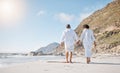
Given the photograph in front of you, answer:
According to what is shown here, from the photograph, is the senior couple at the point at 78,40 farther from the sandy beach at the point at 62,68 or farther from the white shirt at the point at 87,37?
the sandy beach at the point at 62,68

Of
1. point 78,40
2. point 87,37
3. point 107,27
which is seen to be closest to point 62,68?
point 87,37

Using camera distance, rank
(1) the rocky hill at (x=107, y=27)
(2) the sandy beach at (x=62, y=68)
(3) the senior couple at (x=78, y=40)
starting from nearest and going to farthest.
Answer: (2) the sandy beach at (x=62, y=68), (3) the senior couple at (x=78, y=40), (1) the rocky hill at (x=107, y=27)

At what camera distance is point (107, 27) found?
106875 mm

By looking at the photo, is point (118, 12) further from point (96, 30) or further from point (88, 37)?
point (88, 37)

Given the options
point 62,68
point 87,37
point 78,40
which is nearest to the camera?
point 62,68

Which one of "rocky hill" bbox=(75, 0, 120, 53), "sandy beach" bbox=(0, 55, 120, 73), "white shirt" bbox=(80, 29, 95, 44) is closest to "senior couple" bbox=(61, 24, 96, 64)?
"white shirt" bbox=(80, 29, 95, 44)

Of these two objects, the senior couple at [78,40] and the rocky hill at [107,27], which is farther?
the rocky hill at [107,27]

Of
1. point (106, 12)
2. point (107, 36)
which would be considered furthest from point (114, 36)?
point (106, 12)

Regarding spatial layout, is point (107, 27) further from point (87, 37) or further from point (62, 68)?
point (62, 68)

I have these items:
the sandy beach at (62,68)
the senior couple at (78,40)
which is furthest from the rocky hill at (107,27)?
the sandy beach at (62,68)

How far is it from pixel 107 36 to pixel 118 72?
88695mm

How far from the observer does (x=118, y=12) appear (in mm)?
121125

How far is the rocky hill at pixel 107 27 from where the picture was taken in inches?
3184

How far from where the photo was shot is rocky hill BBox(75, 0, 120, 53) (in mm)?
80875
